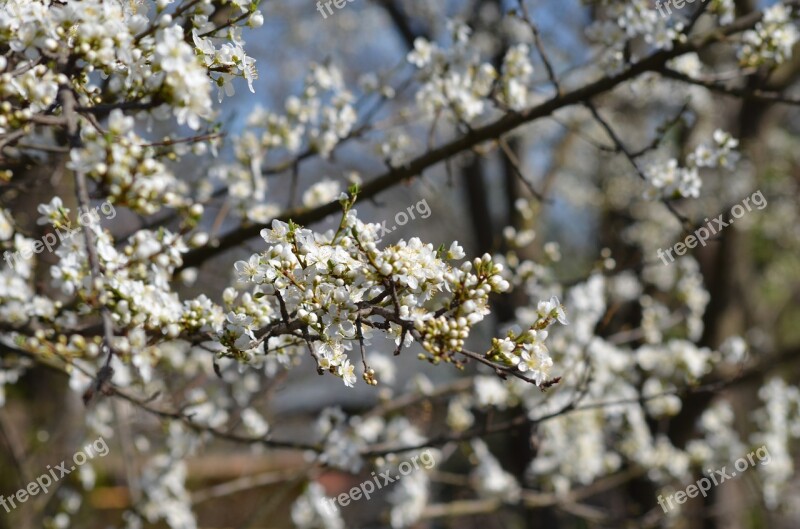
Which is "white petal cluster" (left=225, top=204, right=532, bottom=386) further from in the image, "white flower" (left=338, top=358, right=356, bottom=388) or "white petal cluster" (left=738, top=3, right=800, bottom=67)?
"white petal cluster" (left=738, top=3, right=800, bottom=67)

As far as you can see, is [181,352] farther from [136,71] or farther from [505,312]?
[505,312]

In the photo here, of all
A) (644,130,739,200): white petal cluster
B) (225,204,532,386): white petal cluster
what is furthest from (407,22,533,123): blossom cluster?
(225,204,532,386): white petal cluster

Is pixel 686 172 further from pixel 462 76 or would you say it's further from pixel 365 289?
pixel 365 289

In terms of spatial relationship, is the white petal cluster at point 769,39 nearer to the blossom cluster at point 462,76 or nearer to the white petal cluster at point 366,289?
the blossom cluster at point 462,76

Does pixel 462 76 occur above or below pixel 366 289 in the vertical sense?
above

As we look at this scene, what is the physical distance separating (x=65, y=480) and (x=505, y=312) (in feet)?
11.7

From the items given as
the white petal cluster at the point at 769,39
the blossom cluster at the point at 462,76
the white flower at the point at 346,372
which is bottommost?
the white flower at the point at 346,372

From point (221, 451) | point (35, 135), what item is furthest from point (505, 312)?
point (221, 451)

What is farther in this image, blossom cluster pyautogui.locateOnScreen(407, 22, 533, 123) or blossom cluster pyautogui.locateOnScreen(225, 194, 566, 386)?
blossom cluster pyautogui.locateOnScreen(407, 22, 533, 123)

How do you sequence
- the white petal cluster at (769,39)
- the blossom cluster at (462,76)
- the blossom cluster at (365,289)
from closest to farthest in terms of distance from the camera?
the blossom cluster at (365,289) < the white petal cluster at (769,39) < the blossom cluster at (462,76)

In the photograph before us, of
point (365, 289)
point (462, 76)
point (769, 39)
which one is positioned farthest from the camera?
point (462, 76)

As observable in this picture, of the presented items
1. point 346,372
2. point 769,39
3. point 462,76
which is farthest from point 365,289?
point 769,39

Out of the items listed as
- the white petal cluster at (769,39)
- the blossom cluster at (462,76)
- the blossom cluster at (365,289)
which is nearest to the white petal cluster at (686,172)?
the white petal cluster at (769,39)

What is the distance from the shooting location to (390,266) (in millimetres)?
1516
